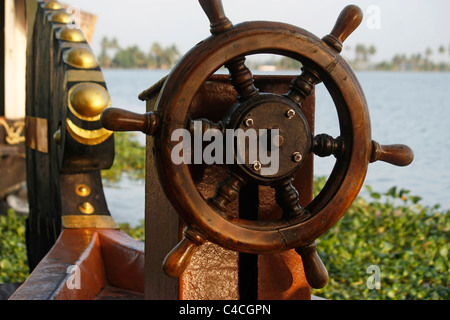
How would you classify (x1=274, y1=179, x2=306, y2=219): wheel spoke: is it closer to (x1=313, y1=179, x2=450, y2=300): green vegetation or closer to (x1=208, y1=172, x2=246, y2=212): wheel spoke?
(x1=208, y1=172, x2=246, y2=212): wheel spoke

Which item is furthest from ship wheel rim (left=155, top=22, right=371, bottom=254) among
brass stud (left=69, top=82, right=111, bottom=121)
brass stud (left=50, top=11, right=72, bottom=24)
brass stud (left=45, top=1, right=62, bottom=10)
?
brass stud (left=45, top=1, right=62, bottom=10)

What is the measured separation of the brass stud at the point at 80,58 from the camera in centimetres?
252

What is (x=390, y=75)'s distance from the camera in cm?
2964

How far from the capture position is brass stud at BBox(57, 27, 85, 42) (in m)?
2.68

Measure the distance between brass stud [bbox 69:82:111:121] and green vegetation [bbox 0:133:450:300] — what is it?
5.65 ft

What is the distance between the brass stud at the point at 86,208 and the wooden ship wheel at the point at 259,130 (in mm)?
1365

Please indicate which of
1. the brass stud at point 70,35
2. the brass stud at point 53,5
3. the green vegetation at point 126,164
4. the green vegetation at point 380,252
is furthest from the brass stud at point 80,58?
the green vegetation at point 126,164

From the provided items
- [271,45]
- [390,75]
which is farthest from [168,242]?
[390,75]

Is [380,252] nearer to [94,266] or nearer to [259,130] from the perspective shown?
[94,266]

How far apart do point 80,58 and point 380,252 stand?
2334mm

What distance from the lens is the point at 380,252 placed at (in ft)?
13.1

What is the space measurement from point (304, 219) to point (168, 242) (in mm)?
348

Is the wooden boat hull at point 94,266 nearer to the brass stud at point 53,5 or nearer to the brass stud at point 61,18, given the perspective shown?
the brass stud at point 61,18
